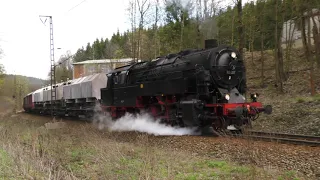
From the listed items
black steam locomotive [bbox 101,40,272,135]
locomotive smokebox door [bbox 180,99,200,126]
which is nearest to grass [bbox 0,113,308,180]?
locomotive smokebox door [bbox 180,99,200,126]

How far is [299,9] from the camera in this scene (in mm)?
22297

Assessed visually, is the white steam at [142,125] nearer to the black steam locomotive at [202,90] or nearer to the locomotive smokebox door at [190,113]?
the black steam locomotive at [202,90]

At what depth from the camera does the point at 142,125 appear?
54.6ft

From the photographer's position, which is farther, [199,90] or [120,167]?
[199,90]

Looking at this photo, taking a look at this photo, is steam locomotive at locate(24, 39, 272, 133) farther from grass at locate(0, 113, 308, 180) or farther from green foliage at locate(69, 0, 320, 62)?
green foliage at locate(69, 0, 320, 62)

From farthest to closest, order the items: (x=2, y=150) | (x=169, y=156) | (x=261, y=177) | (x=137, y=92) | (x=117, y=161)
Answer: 1. (x=137, y=92)
2. (x=2, y=150)
3. (x=169, y=156)
4. (x=117, y=161)
5. (x=261, y=177)

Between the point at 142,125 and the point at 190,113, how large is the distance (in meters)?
4.44

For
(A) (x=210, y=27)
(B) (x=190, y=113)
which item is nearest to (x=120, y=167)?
(B) (x=190, y=113)

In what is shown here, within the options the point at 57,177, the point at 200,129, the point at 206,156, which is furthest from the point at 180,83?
the point at 57,177

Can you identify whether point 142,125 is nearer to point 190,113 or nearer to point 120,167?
point 190,113

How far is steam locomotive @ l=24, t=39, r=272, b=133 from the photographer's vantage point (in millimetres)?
12734

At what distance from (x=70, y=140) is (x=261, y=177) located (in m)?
9.56

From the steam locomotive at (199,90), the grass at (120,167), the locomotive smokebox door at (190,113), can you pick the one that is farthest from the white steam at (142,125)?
the grass at (120,167)

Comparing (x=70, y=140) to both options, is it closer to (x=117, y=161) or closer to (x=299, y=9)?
(x=117, y=161)
